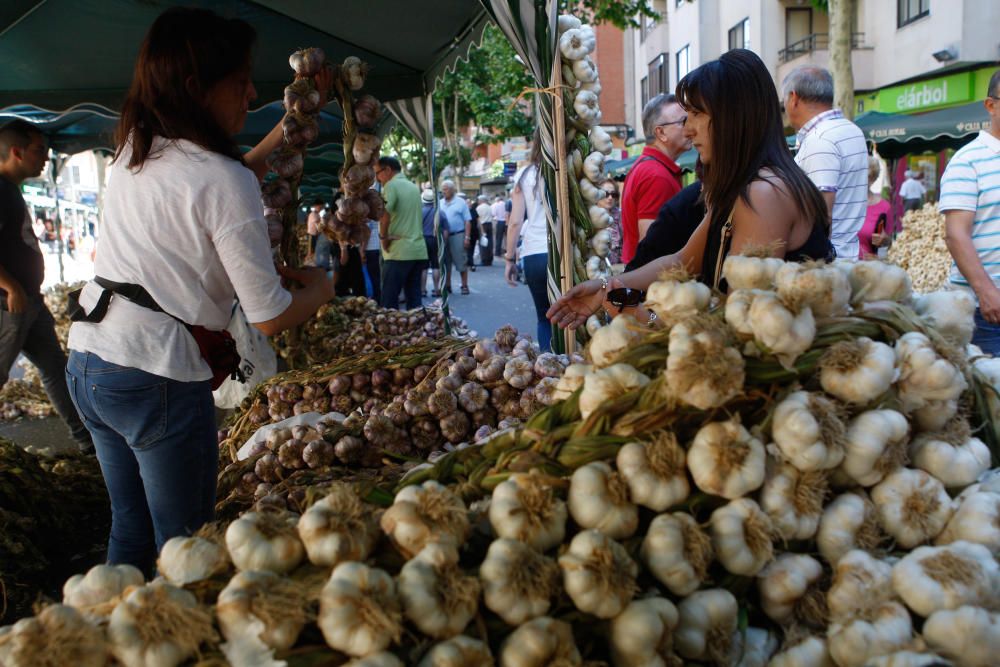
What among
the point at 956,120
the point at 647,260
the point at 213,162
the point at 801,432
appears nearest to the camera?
the point at 801,432

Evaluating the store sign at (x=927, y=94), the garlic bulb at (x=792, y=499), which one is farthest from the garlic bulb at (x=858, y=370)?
the store sign at (x=927, y=94)

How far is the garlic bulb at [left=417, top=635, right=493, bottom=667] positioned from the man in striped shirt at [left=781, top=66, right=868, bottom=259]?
112 inches

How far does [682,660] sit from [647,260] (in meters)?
2.06

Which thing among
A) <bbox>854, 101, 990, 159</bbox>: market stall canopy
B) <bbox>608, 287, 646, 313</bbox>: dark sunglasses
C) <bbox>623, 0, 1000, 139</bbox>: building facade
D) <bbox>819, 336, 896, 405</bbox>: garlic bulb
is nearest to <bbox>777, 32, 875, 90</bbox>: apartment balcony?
<bbox>623, 0, 1000, 139</bbox>: building facade

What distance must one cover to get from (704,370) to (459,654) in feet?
1.63

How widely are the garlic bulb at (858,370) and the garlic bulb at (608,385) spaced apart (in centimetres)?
28

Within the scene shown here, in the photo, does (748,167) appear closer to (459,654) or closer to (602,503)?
(602,503)

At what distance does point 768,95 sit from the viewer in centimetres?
206

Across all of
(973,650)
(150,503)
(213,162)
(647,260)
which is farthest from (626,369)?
(647,260)

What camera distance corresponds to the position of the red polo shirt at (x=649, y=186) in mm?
3684

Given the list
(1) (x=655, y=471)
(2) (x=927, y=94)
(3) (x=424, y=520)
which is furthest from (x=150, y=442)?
(2) (x=927, y=94)

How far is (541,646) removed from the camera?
971 millimetres

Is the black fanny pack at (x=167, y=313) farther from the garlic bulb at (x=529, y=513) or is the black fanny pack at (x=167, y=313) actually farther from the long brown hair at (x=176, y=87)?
the garlic bulb at (x=529, y=513)

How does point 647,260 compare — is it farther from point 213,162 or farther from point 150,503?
point 150,503
